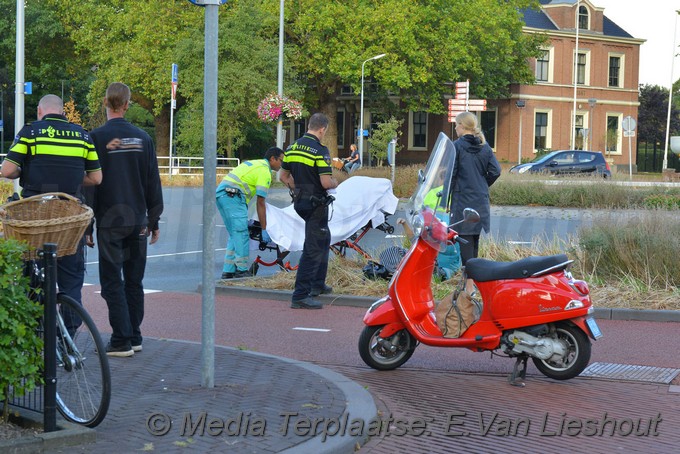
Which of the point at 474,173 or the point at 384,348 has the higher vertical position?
the point at 474,173

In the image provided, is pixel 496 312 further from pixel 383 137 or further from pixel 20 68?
Answer: pixel 383 137

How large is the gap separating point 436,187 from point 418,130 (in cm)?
5687

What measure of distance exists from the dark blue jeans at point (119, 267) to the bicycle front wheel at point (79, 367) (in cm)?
171

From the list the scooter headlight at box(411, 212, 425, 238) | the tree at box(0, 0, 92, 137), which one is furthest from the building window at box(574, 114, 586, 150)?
the scooter headlight at box(411, 212, 425, 238)

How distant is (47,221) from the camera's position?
16.6 feet

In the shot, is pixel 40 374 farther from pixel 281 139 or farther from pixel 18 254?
pixel 281 139

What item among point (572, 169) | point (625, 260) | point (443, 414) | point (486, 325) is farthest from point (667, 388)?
point (572, 169)

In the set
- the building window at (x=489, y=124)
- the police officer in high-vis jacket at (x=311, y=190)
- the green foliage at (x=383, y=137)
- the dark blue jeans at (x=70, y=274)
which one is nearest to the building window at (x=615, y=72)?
the building window at (x=489, y=124)

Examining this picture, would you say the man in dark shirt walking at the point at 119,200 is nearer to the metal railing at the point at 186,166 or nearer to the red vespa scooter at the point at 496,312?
the red vespa scooter at the point at 496,312

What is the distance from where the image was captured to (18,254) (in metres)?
4.70

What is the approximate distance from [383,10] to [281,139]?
1211 centimetres

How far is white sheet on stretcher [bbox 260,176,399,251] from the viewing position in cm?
1238

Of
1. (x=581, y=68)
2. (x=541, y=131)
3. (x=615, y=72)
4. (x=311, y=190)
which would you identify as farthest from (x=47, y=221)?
(x=615, y=72)

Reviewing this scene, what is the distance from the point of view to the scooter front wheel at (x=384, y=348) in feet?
23.9
